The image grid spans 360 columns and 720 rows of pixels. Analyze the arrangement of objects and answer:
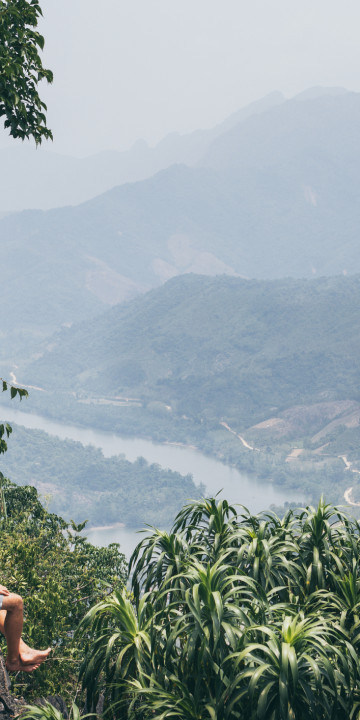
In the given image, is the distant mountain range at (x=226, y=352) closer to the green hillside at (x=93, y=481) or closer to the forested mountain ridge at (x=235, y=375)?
the forested mountain ridge at (x=235, y=375)

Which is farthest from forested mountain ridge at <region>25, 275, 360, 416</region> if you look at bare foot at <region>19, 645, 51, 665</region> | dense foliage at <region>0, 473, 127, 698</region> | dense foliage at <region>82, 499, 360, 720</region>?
bare foot at <region>19, 645, 51, 665</region>

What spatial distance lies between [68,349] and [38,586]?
533 ft

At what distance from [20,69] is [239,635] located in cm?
444

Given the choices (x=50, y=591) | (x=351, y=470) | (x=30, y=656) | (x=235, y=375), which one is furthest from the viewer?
(x=235, y=375)

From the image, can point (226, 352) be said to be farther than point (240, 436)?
Yes

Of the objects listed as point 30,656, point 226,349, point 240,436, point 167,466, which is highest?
point 226,349

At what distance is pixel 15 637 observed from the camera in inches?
210

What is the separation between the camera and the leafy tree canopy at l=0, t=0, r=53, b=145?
20.2 feet

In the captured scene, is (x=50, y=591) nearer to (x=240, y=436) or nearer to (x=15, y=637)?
(x=15, y=637)

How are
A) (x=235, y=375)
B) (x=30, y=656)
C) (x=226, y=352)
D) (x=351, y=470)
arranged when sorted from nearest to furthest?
1. (x=30, y=656)
2. (x=351, y=470)
3. (x=235, y=375)
4. (x=226, y=352)

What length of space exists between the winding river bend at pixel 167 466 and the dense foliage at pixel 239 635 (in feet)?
285

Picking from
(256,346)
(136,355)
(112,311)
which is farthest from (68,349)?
(256,346)

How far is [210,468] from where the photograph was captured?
11869cm

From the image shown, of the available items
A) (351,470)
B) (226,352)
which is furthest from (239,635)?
(226,352)
